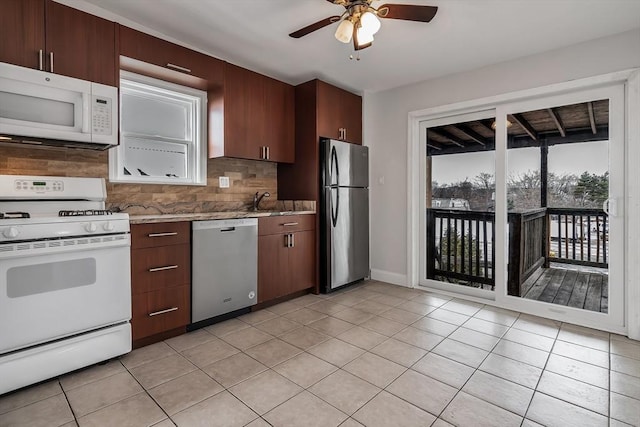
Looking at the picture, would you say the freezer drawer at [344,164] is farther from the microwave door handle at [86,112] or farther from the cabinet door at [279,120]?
the microwave door handle at [86,112]

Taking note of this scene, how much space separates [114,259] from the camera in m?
2.12

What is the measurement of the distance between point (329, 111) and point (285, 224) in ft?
4.68

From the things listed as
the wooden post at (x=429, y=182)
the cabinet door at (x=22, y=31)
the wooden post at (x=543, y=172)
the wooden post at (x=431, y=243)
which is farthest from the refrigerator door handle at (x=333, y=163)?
the cabinet door at (x=22, y=31)

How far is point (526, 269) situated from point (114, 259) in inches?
141

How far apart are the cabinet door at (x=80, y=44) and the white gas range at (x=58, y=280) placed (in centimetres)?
73

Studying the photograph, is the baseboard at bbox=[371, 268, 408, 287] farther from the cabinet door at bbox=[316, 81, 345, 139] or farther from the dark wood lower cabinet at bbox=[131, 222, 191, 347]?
the dark wood lower cabinet at bbox=[131, 222, 191, 347]

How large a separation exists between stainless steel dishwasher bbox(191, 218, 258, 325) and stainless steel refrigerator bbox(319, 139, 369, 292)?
911mm

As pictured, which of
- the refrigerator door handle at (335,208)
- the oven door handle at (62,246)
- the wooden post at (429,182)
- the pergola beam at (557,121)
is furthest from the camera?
the wooden post at (429,182)

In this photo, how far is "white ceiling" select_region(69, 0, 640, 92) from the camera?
232 centimetres

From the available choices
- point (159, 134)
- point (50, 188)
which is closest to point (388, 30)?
point (159, 134)

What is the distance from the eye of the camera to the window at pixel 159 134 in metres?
2.84

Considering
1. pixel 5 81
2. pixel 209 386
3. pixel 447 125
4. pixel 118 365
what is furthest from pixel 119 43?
pixel 447 125

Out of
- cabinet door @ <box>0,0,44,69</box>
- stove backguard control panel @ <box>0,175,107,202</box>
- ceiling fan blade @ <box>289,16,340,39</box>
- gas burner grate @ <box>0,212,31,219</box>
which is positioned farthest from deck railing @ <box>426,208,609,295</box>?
cabinet door @ <box>0,0,44,69</box>

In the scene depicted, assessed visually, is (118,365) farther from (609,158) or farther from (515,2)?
(609,158)
